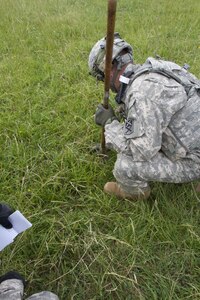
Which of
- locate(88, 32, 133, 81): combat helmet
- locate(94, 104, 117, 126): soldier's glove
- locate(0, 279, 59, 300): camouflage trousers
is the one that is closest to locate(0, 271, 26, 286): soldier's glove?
locate(0, 279, 59, 300): camouflage trousers

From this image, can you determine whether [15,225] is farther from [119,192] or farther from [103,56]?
[103,56]

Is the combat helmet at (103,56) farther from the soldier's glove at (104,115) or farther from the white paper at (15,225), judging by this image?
the white paper at (15,225)

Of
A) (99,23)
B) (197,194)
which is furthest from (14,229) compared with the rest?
(99,23)

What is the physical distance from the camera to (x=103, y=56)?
267 cm

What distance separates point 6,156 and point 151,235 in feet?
4.99

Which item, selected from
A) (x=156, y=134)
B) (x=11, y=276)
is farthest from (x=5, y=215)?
(x=156, y=134)

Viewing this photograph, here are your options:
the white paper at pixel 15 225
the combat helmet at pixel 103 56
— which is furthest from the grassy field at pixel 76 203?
the combat helmet at pixel 103 56

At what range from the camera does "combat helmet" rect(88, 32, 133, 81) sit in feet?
8.48

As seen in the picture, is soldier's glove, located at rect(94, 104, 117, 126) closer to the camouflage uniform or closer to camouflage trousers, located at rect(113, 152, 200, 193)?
the camouflage uniform

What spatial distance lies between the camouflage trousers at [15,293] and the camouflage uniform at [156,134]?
1.01 metres

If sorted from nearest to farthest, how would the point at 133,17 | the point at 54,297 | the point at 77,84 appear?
the point at 54,297, the point at 77,84, the point at 133,17

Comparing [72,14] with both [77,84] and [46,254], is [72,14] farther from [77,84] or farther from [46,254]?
[46,254]

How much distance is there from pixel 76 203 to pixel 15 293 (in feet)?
3.01

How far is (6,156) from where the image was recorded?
3.23 meters
